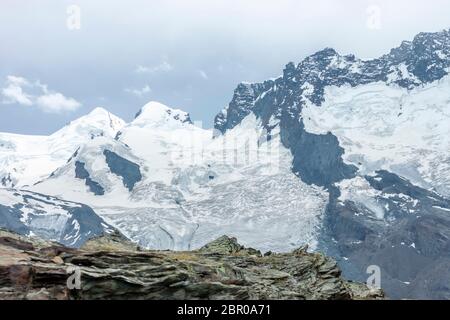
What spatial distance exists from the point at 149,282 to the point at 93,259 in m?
4.23

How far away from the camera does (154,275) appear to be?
4088cm

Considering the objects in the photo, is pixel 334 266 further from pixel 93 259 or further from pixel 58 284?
pixel 58 284

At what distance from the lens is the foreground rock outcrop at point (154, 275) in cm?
3762

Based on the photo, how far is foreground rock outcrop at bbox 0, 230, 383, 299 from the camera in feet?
123
